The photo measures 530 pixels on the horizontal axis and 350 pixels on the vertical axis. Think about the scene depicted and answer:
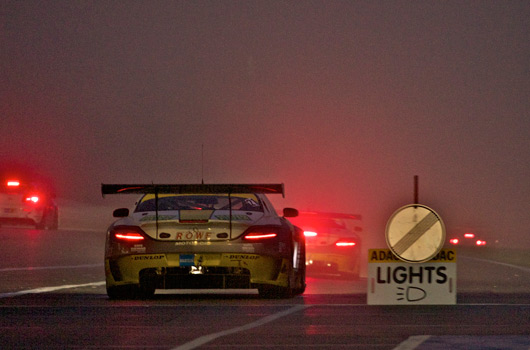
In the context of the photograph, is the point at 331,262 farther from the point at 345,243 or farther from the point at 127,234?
the point at 127,234

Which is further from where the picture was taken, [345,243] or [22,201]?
[22,201]

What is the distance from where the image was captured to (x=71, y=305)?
13141mm

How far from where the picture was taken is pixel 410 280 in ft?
41.8

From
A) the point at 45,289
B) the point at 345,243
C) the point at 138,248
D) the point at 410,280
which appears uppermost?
the point at 345,243

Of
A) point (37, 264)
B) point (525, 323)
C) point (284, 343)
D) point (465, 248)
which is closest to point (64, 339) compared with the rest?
point (284, 343)

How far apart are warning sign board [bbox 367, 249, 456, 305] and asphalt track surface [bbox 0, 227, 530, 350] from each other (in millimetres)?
169

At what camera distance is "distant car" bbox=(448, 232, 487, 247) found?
43.2 m

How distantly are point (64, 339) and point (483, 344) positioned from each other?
3166 millimetres

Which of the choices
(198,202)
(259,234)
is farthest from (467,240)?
(259,234)

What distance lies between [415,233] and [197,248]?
2733 mm

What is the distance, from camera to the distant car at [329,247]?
73.5ft

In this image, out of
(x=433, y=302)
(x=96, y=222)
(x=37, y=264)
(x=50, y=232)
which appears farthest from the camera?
(x=96, y=222)

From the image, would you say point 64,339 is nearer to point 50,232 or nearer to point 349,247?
point 349,247

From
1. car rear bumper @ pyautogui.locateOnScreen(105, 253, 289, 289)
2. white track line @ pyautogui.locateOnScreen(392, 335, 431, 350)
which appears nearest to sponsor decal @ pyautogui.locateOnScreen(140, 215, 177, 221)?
car rear bumper @ pyautogui.locateOnScreen(105, 253, 289, 289)
